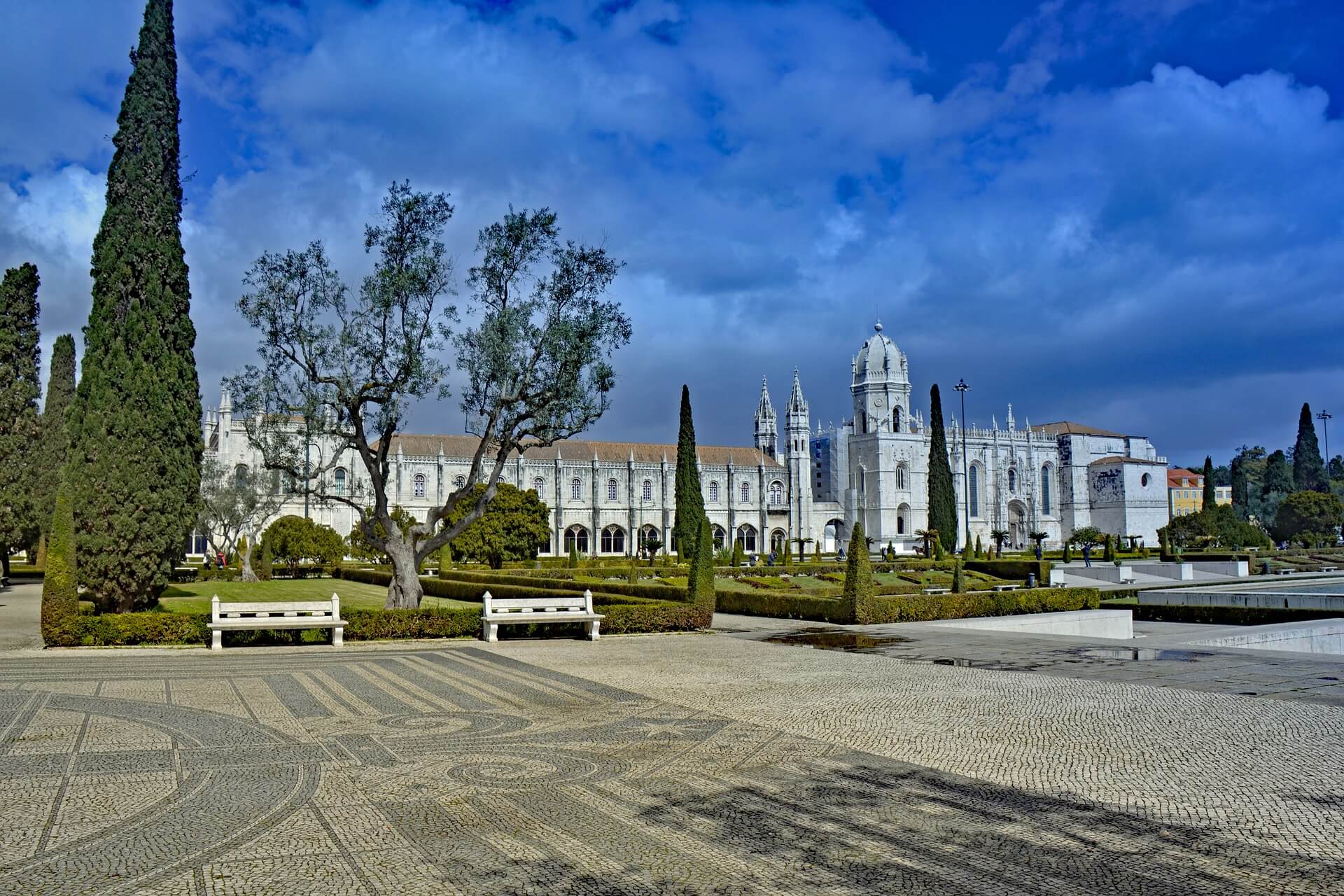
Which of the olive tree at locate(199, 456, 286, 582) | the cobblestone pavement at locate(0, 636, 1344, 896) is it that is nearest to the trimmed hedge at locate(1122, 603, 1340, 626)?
the cobblestone pavement at locate(0, 636, 1344, 896)

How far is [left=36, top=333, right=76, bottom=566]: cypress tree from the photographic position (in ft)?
106

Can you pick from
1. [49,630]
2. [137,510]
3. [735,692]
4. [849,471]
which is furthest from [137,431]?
[849,471]

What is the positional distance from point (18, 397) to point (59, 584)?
16.6m

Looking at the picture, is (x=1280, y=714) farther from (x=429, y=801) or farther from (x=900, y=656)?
(x=429, y=801)

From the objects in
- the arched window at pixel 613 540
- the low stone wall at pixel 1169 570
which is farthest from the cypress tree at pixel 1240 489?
the arched window at pixel 613 540

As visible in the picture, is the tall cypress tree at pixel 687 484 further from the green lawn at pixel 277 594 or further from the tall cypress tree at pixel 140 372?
the tall cypress tree at pixel 140 372

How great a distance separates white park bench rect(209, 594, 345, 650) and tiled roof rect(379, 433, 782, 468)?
174 feet

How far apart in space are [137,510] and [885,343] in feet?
229

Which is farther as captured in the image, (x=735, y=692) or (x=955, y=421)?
(x=955, y=421)

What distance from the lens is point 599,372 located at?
20.3 m

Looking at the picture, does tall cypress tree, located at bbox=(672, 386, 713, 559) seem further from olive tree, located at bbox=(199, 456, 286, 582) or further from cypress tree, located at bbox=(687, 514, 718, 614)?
cypress tree, located at bbox=(687, 514, 718, 614)

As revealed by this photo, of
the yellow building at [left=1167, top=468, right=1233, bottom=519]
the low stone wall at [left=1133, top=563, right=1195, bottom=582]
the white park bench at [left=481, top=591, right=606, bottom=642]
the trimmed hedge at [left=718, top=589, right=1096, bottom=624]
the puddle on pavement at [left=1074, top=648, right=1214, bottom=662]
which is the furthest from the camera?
the yellow building at [left=1167, top=468, right=1233, bottom=519]

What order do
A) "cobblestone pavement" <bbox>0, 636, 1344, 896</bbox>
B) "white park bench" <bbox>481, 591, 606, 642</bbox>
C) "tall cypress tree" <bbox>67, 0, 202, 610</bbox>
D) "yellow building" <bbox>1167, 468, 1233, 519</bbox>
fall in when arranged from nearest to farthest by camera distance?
"cobblestone pavement" <bbox>0, 636, 1344, 896</bbox> < "white park bench" <bbox>481, 591, 606, 642</bbox> < "tall cypress tree" <bbox>67, 0, 202, 610</bbox> < "yellow building" <bbox>1167, 468, 1233, 519</bbox>

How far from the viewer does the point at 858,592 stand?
1969 cm
